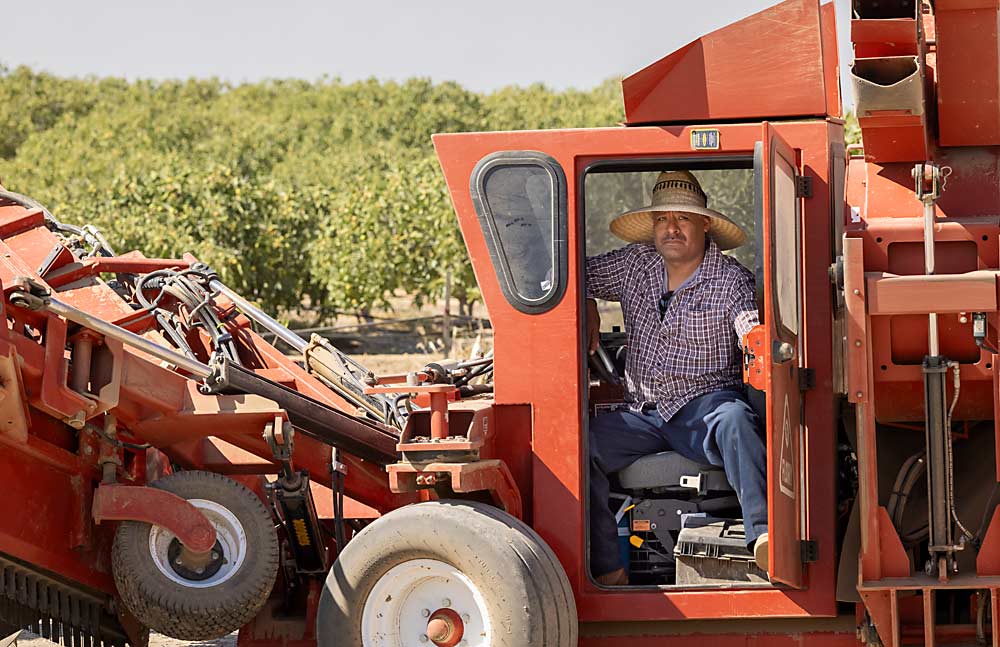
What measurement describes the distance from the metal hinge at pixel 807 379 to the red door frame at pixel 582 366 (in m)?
0.02

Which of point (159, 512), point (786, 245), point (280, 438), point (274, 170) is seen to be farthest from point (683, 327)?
point (274, 170)

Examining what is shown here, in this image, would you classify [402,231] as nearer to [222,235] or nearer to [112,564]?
[222,235]

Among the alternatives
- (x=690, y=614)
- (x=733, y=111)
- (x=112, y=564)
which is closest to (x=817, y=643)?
(x=690, y=614)

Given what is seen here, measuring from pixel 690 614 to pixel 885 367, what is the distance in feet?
3.54

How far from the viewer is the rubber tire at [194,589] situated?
4.70 metres

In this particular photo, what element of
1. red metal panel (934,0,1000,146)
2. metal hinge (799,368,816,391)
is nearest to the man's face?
metal hinge (799,368,816,391)

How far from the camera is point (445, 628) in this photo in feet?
14.7

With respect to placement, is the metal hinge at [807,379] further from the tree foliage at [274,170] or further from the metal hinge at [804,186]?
the tree foliage at [274,170]

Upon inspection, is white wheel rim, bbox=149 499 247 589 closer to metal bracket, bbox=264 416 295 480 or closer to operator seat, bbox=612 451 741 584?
metal bracket, bbox=264 416 295 480

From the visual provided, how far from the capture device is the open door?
4.12 metres

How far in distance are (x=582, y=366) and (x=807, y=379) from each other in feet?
2.56

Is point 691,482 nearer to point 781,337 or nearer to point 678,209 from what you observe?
point 781,337

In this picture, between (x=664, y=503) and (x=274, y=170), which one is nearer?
(x=664, y=503)

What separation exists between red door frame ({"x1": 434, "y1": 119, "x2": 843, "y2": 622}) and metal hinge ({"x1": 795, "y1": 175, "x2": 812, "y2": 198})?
2 cm
